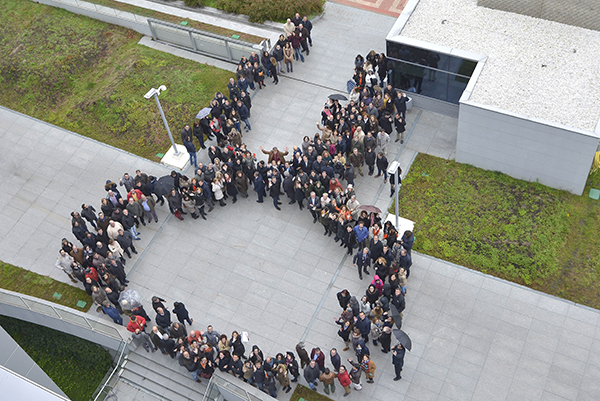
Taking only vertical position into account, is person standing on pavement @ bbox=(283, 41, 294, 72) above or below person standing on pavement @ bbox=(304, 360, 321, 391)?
above

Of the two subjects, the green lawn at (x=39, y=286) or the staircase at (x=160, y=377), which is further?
the green lawn at (x=39, y=286)

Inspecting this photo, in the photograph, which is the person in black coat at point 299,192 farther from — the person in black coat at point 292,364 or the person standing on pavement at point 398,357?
the person standing on pavement at point 398,357

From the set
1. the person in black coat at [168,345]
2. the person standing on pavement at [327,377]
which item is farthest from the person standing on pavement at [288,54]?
the person standing on pavement at [327,377]

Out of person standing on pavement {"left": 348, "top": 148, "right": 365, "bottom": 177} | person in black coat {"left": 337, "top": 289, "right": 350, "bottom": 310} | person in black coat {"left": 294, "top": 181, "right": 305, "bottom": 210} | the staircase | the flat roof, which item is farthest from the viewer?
person standing on pavement {"left": 348, "top": 148, "right": 365, "bottom": 177}

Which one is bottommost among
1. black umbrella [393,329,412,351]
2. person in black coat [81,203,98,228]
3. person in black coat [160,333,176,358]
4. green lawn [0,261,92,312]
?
green lawn [0,261,92,312]

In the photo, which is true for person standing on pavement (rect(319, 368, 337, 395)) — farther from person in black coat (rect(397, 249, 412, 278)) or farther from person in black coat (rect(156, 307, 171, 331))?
person in black coat (rect(156, 307, 171, 331))

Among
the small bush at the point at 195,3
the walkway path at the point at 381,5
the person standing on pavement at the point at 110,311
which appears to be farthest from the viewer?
the small bush at the point at 195,3

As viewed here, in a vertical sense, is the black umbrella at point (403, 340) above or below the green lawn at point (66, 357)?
above

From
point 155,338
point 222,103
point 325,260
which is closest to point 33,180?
point 222,103

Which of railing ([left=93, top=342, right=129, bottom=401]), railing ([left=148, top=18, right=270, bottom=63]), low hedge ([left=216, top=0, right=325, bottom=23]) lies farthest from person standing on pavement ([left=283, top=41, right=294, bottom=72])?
railing ([left=93, top=342, right=129, bottom=401])
